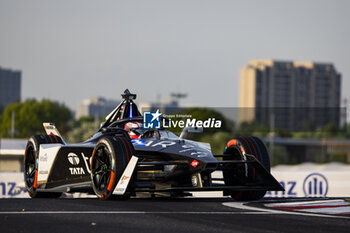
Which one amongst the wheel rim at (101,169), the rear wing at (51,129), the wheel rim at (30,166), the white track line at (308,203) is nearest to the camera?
the white track line at (308,203)

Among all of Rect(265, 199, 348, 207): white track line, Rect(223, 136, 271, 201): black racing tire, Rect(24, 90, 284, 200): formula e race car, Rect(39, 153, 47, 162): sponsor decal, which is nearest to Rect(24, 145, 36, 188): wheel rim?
Rect(24, 90, 284, 200): formula e race car

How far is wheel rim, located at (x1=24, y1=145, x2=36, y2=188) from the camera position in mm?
14602

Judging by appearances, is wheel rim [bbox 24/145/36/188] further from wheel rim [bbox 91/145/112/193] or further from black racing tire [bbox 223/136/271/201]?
black racing tire [bbox 223/136/271/201]

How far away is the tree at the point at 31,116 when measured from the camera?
478ft

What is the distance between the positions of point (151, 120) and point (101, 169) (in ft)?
Result: 4.41

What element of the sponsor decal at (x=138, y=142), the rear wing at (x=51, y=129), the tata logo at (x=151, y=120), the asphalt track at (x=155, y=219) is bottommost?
the asphalt track at (x=155, y=219)

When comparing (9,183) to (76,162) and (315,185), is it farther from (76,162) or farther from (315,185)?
(76,162)

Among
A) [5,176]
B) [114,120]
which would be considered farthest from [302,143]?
[114,120]

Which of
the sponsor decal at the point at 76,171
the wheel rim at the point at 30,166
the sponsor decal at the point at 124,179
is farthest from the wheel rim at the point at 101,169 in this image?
the wheel rim at the point at 30,166

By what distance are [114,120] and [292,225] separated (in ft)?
22.6

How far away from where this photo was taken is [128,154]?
11547 mm

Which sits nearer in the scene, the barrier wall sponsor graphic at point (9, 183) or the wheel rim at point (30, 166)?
the wheel rim at point (30, 166)

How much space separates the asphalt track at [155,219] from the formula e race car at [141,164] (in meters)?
0.94

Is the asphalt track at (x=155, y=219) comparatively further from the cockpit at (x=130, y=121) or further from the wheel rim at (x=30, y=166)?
the wheel rim at (x=30, y=166)
